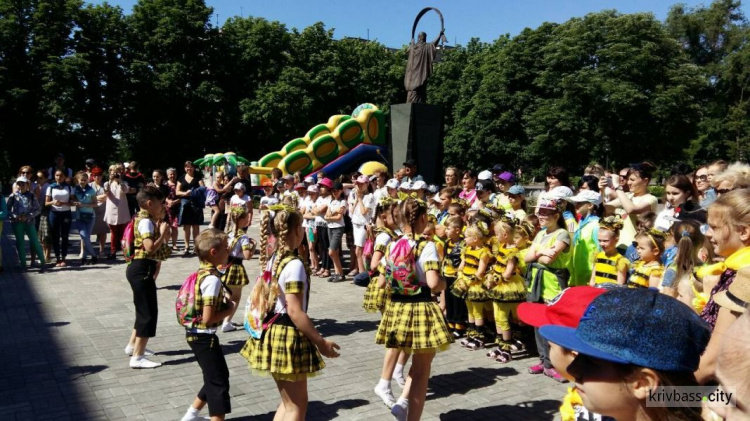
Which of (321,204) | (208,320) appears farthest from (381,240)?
(321,204)

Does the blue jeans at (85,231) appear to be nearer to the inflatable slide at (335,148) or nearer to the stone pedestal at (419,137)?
the stone pedestal at (419,137)

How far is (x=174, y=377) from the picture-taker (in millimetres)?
5824

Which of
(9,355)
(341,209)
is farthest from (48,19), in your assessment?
(9,355)

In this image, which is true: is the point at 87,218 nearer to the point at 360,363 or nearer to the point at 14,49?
the point at 360,363

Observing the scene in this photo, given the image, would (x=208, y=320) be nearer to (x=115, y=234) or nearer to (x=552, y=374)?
(x=552, y=374)

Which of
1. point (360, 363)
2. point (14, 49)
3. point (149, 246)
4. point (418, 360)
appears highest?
point (14, 49)

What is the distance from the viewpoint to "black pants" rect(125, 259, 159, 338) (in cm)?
596

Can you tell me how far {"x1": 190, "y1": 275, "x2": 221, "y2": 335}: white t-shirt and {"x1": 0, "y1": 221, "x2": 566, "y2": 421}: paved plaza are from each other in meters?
0.97

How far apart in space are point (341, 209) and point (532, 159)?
27.8 m

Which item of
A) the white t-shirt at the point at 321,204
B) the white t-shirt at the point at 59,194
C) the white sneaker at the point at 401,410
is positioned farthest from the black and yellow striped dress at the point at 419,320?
the white t-shirt at the point at 59,194

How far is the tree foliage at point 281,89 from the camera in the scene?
30.7 meters

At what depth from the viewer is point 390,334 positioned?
4531 millimetres

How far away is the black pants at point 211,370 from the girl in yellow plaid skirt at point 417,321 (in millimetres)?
1269

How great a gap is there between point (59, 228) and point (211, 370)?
369 inches
